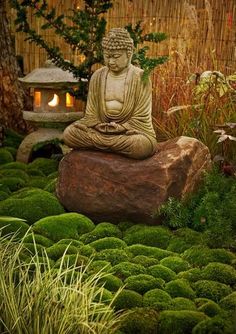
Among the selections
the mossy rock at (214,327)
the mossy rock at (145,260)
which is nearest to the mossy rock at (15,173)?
the mossy rock at (145,260)

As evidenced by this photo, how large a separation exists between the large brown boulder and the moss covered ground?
4.4 inches

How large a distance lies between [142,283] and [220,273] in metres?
0.48

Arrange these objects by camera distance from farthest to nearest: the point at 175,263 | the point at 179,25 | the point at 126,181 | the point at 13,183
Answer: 1. the point at 179,25
2. the point at 13,183
3. the point at 126,181
4. the point at 175,263

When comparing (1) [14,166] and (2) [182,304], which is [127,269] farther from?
(1) [14,166]

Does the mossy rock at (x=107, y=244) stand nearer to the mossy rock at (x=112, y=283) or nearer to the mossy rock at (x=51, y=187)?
the mossy rock at (x=112, y=283)

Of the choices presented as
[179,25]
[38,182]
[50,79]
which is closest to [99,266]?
[38,182]

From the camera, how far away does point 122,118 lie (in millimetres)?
4883

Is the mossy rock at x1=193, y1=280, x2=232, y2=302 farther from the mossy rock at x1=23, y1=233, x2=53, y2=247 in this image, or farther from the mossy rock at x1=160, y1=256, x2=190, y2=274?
the mossy rock at x1=23, y1=233, x2=53, y2=247

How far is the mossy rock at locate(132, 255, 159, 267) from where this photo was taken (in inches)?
158

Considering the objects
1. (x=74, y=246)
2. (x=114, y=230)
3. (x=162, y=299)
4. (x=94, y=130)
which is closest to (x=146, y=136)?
(x=94, y=130)

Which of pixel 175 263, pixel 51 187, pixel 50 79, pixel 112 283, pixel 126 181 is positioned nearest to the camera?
pixel 112 283

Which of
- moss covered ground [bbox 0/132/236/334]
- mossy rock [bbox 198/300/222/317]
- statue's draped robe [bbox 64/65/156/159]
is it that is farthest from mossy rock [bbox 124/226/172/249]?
mossy rock [bbox 198/300/222/317]

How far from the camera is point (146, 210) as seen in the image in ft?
15.3

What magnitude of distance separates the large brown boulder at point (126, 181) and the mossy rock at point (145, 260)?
2.01ft
